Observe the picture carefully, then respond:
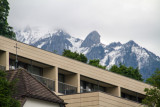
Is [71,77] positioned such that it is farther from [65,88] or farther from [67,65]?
[67,65]

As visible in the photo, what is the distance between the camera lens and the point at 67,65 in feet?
162

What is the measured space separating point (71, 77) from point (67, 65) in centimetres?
211

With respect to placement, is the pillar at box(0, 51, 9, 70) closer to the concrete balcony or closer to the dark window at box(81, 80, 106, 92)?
the concrete balcony

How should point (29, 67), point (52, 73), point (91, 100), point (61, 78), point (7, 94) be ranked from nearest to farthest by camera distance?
1. point (7, 94)
2. point (91, 100)
3. point (29, 67)
4. point (52, 73)
5. point (61, 78)

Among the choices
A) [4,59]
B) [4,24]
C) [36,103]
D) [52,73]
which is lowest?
[36,103]

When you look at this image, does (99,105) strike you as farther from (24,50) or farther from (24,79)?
(24,79)

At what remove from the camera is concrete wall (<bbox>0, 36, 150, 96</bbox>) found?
43844mm

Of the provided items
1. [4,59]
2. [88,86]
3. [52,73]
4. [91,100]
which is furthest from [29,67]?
[88,86]

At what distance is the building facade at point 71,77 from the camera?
4400cm

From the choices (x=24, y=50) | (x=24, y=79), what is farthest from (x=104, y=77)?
(x=24, y=79)

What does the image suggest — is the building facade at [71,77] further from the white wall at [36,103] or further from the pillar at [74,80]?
the white wall at [36,103]

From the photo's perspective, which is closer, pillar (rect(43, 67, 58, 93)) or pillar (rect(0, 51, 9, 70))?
pillar (rect(0, 51, 9, 70))

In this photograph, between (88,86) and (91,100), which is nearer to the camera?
(91,100)

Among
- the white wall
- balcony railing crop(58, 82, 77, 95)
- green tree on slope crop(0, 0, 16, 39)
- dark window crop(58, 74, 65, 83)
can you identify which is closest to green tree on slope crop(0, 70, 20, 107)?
the white wall
